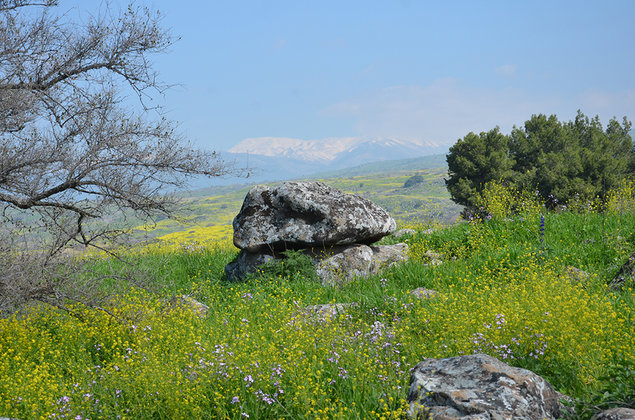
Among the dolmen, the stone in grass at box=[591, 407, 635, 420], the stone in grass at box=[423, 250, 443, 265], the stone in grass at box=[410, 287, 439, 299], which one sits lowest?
the stone in grass at box=[410, 287, 439, 299]

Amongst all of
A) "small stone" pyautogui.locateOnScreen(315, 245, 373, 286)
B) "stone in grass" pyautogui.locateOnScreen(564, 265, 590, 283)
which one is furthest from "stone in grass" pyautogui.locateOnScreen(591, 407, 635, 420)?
"small stone" pyautogui.locateOnScreen(315, 245, 373, 286)

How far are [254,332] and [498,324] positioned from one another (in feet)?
11.2

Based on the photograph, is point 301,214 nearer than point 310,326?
No

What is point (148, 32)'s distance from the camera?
30.0 feet

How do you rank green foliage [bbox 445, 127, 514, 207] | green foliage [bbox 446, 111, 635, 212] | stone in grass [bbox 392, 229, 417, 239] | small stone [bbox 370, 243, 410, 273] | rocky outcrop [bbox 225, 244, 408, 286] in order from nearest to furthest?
rocky outcrop [bbox 225, 244, 408, 286], small stone [bbox 370, 243, 410, 273], stone in grass [bbox 392, 229, 417, 239], green foliage [bbox 446, 111, 635, 212], green foliage [bbox 445, 127, 514, 207]

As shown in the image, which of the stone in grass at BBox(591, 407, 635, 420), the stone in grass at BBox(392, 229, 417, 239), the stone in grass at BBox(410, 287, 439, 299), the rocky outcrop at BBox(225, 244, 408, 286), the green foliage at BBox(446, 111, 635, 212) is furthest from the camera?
the green foliage at BBox(446, 111, 635, 212)

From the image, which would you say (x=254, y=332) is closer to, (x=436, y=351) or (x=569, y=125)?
(x=436, y=351)

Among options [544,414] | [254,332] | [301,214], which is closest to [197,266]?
[301,214]

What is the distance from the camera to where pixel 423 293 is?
8102 millimetres

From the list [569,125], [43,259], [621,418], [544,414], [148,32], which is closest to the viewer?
[621,418]

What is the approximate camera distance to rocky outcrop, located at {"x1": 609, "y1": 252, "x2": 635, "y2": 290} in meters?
7.07

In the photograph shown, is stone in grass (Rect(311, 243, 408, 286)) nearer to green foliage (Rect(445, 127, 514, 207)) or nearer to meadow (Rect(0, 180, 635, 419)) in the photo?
meadow (Rect(0, 180, 635, 419))

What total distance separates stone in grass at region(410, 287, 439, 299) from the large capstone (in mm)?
2601

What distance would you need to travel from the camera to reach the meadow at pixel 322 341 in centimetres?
457
